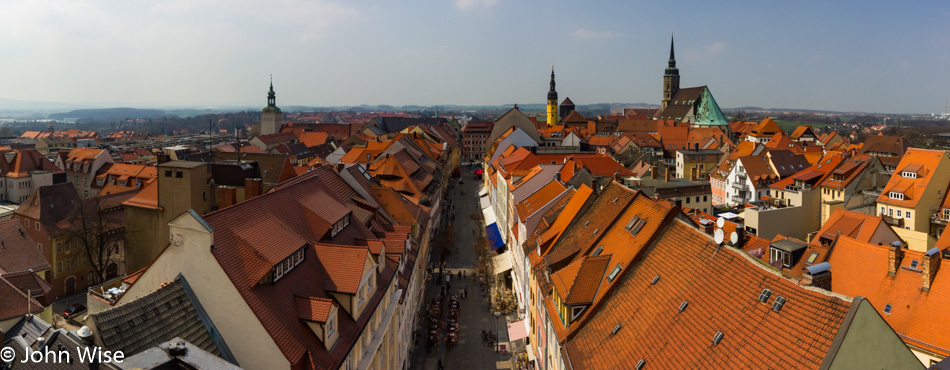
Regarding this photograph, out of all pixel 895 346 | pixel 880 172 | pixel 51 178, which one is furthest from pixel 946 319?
pixel 51 178

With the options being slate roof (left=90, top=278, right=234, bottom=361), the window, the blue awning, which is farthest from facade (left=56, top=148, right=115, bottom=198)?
the window

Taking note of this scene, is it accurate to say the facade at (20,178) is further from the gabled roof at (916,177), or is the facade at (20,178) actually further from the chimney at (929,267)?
the gabled roof at (916,177)

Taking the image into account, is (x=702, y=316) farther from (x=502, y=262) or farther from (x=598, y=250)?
(x=502, y=262)

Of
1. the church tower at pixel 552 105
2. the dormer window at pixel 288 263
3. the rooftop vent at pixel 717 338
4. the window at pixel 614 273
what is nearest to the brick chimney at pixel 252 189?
the dormer window at pixel 288 263

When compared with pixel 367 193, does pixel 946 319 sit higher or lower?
lower

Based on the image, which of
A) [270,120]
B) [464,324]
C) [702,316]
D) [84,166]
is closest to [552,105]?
[270,120]

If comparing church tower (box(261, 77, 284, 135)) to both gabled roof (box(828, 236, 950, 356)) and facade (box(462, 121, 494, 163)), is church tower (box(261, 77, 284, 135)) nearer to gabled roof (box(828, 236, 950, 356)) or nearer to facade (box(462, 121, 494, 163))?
facade (box(462, 121, 494, 163))

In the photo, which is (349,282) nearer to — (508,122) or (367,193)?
(367,193)
